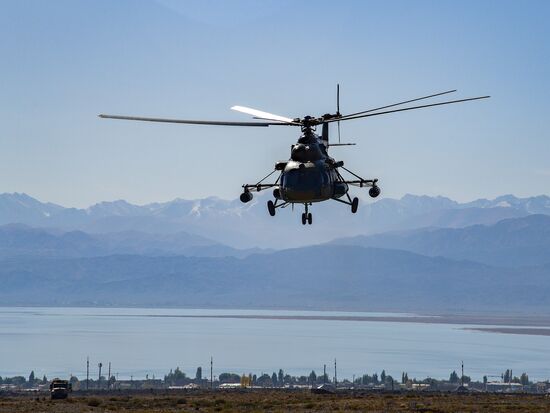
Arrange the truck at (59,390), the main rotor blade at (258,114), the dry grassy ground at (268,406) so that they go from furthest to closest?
the truck at (59,390), the dry grassy ground at (268,406), the main rotor blade at (258,114)

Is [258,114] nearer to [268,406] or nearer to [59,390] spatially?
[268,406]

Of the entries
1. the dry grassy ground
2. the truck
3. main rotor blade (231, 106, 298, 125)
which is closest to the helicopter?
main rotor blade (231, 106, 298, 125)

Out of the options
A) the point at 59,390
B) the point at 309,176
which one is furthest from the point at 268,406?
the point at 309,176

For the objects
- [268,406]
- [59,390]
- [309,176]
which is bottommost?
[268,406]

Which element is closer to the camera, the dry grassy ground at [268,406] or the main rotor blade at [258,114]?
the main rotor blade at [258,114]

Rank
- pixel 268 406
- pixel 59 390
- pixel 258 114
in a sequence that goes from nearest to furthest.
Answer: pixel 258 114 → pixel 268 406 → pixel 59 390

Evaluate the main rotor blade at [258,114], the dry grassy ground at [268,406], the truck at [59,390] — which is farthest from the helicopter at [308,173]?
the truck at [59,390]

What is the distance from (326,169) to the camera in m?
54.4

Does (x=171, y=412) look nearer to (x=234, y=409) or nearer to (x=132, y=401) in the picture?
(x=234, y=409)

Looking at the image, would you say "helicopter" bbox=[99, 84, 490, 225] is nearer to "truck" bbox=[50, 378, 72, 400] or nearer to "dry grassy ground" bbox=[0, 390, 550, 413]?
"dry grassy ground" bbox=[0, 390, 550, 413]

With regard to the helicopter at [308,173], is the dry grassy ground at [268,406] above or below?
below

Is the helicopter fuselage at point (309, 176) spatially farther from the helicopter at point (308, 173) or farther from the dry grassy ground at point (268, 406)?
the dry grassy ground at point (268, 406)

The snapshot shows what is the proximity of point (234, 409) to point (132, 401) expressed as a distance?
2133 centimetres

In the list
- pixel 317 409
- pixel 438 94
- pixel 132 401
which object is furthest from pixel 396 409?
pixel 438 94
